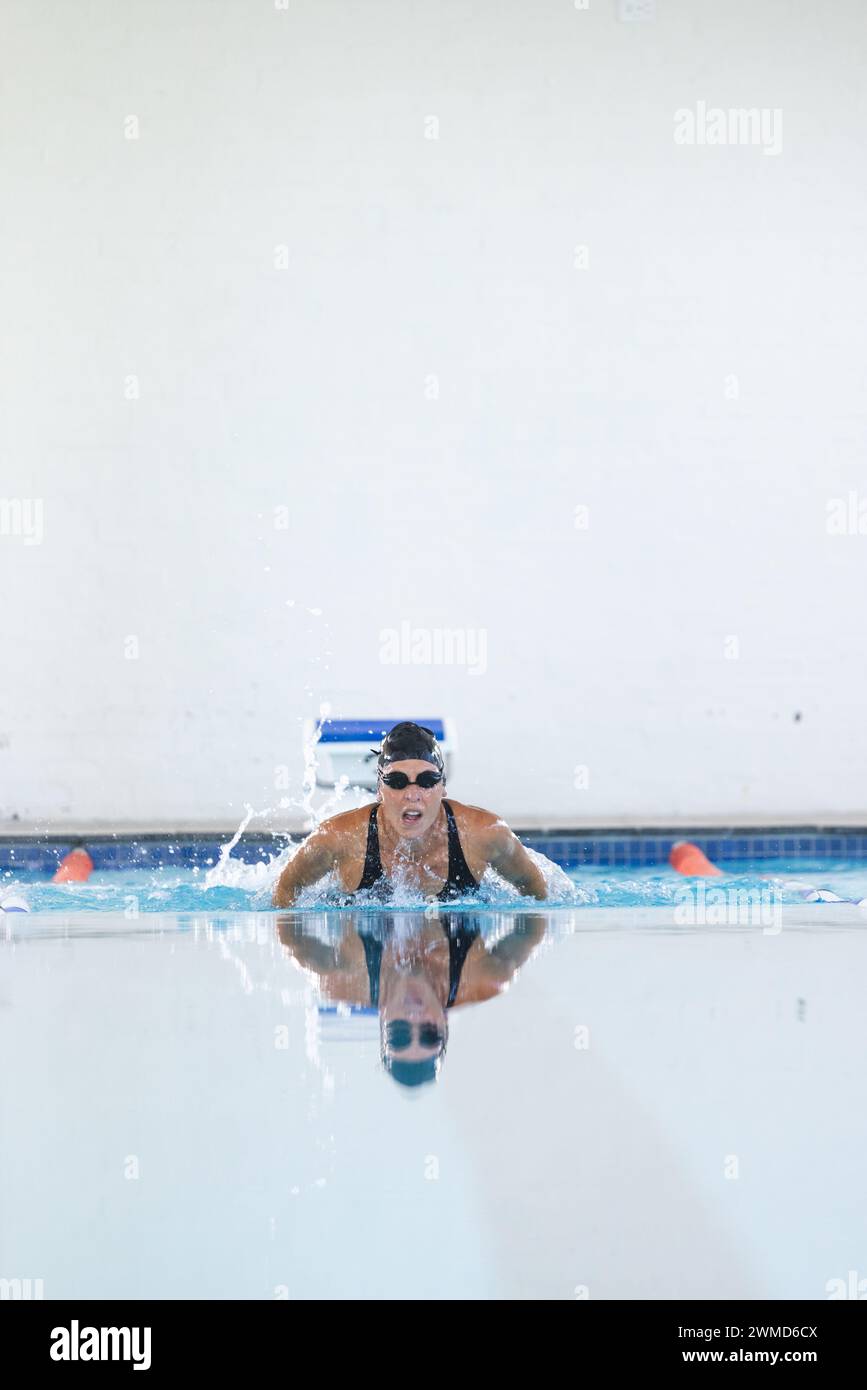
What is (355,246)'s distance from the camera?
721 cm

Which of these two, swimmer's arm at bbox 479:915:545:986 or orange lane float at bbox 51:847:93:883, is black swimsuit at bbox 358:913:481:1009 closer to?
swimmer's arm at bbox 479:915:545:986

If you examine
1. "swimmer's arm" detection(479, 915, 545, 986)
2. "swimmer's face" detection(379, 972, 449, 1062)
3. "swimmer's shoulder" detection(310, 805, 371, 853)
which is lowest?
"swimmer's arm" detection(479, 915, 545, 986)

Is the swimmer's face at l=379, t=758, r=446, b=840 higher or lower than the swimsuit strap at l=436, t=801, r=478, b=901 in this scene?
higher

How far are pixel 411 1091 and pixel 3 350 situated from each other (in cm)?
593

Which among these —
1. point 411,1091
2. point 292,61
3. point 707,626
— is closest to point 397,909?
point 411,1091

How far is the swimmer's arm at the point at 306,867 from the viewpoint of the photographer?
4.36 metres

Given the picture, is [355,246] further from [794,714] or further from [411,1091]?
[411,1091]

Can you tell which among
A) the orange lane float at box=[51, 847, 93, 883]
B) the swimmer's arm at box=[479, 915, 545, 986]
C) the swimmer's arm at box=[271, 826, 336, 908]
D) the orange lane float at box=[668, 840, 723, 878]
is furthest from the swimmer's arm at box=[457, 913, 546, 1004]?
the orange lane float at box=[51, 847, 93, 883]

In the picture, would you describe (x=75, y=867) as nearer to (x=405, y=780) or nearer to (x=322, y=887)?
(x=322, y=887)

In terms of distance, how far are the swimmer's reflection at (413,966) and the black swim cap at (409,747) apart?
0.50m

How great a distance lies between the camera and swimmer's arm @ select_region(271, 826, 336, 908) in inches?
172

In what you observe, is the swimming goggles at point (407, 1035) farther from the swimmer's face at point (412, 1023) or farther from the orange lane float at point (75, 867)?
the orange lane float at point (75, 867)

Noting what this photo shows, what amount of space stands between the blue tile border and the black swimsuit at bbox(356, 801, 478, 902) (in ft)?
6.65

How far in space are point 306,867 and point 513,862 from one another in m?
0.69
